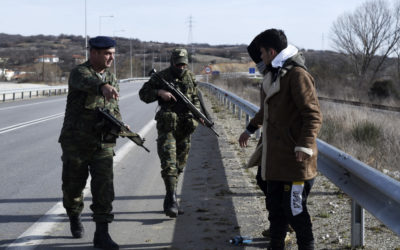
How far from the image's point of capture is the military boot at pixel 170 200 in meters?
6.35

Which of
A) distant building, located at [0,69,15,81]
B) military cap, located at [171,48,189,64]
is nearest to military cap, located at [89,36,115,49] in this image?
military cap, located at [171,48,189,64]

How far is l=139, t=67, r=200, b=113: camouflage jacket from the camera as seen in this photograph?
22.0ft

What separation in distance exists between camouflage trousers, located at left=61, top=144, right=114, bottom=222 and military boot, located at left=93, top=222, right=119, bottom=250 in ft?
0.21

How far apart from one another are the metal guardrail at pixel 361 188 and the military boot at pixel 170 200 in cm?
162

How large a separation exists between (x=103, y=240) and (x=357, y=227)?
2194 mm

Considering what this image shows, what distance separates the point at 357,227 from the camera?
16.1 ft

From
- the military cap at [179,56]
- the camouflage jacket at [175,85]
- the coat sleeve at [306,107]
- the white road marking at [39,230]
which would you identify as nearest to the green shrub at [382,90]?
the camouflage jacket at [175,85]

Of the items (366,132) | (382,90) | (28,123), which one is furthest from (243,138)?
(382,90)

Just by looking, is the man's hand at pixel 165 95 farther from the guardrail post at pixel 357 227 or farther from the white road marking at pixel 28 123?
the white road marking at pixel 28 123

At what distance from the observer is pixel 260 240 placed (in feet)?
18.1

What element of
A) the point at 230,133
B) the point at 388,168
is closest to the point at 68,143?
the point at 388,168

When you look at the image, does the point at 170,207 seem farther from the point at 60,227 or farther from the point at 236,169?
the point at 236,169

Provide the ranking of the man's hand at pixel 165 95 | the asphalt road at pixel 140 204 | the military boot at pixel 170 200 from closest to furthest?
the asphalt road at pixel 140 204
the military boot at pixel 170 200
the man's hand at pixel 165 95

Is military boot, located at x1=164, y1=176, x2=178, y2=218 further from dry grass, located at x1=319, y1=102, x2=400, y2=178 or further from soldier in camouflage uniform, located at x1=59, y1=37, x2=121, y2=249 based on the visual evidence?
dry grass, located at x1=319, y1=102, x2=400, y2=178
